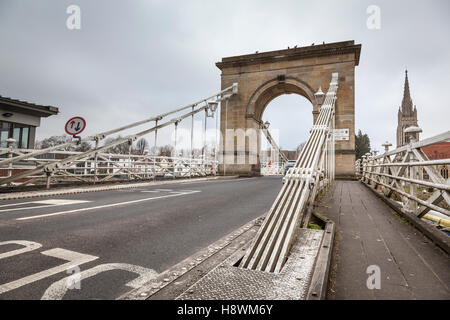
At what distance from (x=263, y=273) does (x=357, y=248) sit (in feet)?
3.78

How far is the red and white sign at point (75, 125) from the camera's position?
6977mm

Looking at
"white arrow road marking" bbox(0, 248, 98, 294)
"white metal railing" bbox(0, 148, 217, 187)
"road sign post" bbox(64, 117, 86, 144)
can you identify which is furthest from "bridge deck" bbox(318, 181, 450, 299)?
"white metal railing" bbox(0, 148, 217, 187)

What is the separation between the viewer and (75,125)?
7020 millimetres

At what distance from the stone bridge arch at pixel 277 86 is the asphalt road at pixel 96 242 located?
12.5 meters

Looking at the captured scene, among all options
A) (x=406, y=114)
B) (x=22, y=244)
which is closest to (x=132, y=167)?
(x=22, y=244)

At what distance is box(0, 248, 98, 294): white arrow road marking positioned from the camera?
62.6 inches

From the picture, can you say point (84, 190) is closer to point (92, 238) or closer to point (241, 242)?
point (92, 238)

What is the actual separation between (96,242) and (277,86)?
1694 centimetres

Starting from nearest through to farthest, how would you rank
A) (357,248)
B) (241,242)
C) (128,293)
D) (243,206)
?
1. (128,293)
2. (357,248)
3. (241,242)
4. (243,206)

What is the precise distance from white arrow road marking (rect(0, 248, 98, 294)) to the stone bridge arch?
567 inches

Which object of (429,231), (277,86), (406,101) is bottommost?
(429,231)

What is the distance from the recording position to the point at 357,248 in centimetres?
235

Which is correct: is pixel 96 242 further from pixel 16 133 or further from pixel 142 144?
pixel 142 144
